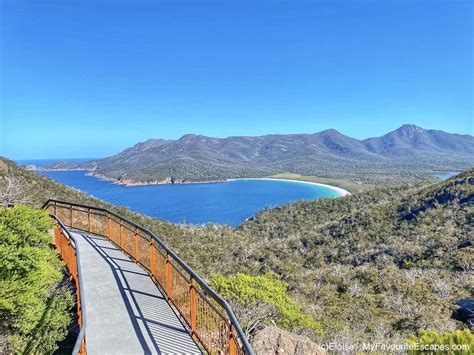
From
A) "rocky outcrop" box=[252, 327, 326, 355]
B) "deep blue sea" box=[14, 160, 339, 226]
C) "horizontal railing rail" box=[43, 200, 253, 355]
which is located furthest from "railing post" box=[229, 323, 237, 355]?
"deep blue sea" box=[14, 160, 339, 226]

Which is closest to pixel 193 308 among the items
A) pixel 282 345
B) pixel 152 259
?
pixel 152 259

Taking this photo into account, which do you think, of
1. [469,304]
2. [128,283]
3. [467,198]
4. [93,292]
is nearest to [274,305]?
[128,283]

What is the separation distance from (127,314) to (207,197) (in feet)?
433

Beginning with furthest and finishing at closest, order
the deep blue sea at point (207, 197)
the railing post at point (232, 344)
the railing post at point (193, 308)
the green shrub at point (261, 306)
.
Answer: the deep blue sea at point (207, 197)
the green shrub at point (261, 306)
the railing post at point (193, 308)
the railing post at point (232, 344)

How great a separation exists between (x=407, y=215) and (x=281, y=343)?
3665 cm

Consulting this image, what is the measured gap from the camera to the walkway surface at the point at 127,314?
424 centimetres

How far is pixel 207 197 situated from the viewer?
136 meters

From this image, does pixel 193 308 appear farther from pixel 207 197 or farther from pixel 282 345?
pixel 207 197

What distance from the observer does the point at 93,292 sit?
5.93m

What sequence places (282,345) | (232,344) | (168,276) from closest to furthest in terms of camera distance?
1. (232,344)
2. (168,276)
3. (282,345)

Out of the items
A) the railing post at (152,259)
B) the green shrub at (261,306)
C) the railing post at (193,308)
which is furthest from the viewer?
the green shrub at (261,306)

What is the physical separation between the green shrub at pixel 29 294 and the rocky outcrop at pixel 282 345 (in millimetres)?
4038

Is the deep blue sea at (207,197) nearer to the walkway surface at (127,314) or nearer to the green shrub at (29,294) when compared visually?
the green shrub at (29,294)

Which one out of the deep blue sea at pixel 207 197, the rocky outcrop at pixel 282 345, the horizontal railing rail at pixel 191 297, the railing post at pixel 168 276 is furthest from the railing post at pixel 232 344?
the deep blue sea at pixel 207 197
